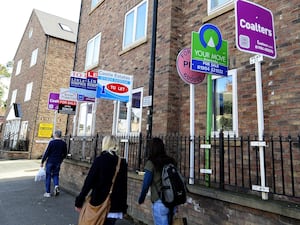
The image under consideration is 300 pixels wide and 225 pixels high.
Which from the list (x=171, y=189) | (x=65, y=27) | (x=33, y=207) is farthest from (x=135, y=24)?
(x=65, y=27)

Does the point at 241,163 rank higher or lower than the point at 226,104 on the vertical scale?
lower

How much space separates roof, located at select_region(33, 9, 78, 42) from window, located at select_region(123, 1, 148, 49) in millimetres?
14712

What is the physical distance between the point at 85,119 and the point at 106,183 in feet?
26.0

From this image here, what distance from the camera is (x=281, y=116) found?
4.53 metres


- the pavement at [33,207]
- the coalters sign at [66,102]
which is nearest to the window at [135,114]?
the pavement at [33,207]

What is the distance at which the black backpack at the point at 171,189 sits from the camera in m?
3.38

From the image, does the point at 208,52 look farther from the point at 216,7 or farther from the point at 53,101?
the point at 53,101

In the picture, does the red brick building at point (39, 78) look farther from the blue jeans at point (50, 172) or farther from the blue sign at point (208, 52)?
the blue sign at point (208, 52)

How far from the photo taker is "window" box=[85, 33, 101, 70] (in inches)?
444

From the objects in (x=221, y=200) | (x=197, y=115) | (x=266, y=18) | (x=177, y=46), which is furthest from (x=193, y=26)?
(x=221, y=200)

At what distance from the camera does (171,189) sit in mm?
3408

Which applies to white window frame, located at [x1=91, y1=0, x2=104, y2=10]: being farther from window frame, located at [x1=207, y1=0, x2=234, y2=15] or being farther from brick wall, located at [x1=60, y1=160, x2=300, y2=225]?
brick wall, located at [x1=60, y1=160, x2=300, y2=225]

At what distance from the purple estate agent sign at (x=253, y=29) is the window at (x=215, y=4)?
2387 mm

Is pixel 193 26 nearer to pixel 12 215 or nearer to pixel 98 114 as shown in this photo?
pixel 98 114
